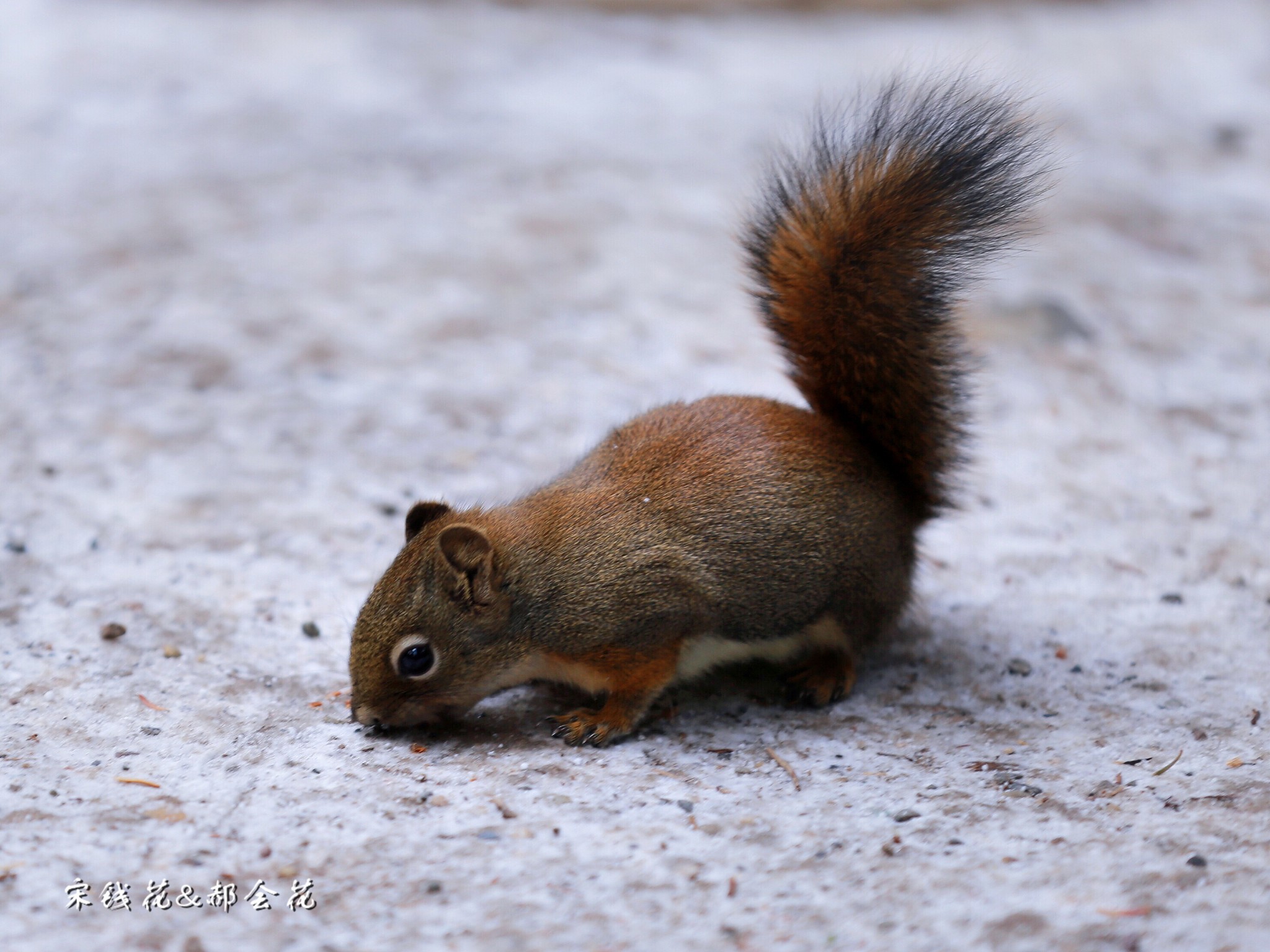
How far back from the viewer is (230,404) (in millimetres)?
3684

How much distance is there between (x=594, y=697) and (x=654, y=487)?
49cm

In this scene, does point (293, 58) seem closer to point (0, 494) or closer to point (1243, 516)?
point (0, 494)

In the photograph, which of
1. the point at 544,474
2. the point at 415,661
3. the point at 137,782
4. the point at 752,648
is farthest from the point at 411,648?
the point at 544,474

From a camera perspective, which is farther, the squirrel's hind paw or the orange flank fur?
the squirrel's hind paw

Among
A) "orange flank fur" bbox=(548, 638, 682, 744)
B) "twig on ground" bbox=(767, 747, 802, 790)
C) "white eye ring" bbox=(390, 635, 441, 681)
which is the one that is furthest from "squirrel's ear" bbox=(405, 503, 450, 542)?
"twig on ground" bbox=(767, 747, 802, 790)

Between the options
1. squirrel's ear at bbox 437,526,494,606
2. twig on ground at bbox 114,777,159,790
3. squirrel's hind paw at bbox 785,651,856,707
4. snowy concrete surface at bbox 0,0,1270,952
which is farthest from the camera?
squirrel's hind paw at bbox 785,651,856,707

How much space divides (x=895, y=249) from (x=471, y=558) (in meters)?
1.07

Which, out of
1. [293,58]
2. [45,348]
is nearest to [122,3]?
[293,58]

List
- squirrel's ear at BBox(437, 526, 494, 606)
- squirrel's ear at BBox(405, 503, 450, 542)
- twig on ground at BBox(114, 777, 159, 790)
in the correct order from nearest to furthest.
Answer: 1. twig on ground at BBox(114, 777, 159, 790)
2. squirrel's ear at BBox(437, 526, 494, 606)
3. squirrel's ear at BBox(405, 503, 450, 542)

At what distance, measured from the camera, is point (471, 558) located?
7.44 ft

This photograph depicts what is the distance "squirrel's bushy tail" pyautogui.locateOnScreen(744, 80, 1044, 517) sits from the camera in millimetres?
2330

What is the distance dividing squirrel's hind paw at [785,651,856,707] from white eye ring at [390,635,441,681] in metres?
0.81

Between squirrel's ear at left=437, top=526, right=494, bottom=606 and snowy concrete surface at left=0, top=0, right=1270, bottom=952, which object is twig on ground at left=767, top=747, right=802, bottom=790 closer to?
snowy concrete surface at left=0, top=0, right=1270, bottom=952

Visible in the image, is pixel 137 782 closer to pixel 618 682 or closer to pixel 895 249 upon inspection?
pixel 618 682
